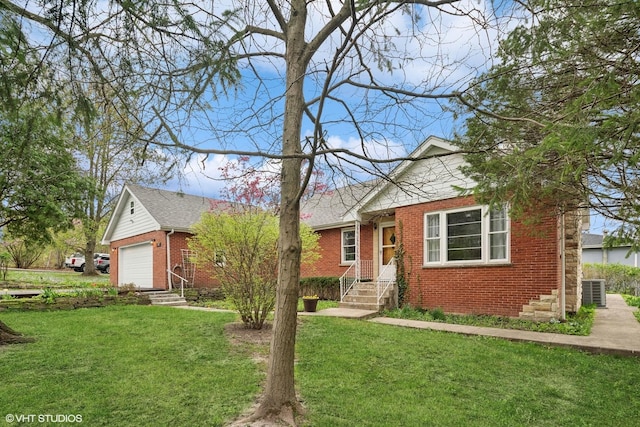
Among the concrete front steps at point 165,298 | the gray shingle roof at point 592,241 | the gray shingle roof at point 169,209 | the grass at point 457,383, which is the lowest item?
the concrete front steps at point 165,298

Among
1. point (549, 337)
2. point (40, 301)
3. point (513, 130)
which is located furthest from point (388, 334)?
point (40, 301)

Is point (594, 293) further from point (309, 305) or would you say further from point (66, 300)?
point (66, 300)

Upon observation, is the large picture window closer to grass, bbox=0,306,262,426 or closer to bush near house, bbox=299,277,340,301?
bush near house, bbox=299,277,340,301

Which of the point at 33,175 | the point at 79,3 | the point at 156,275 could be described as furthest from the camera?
the point at 156,275

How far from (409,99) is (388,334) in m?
5.24

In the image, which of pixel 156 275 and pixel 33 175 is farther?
pixel 156 275

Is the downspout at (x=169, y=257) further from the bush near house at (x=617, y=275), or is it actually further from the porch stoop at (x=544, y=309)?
the bush near house at (x=617, y=275)

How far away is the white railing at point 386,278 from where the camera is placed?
1162cm

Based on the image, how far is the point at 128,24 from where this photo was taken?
11.1 feet

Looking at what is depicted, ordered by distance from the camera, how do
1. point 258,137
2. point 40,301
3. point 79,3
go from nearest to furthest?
point 79,3
point 258,137
point 40,301

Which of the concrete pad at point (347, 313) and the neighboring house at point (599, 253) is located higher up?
the neighboring house at point (599, 253)

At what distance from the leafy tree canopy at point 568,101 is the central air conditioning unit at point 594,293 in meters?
9.32

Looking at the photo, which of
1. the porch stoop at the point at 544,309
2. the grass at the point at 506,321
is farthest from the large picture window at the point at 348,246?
the porch stoop at the point at 544,309

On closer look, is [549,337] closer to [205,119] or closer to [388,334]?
[388,334]
